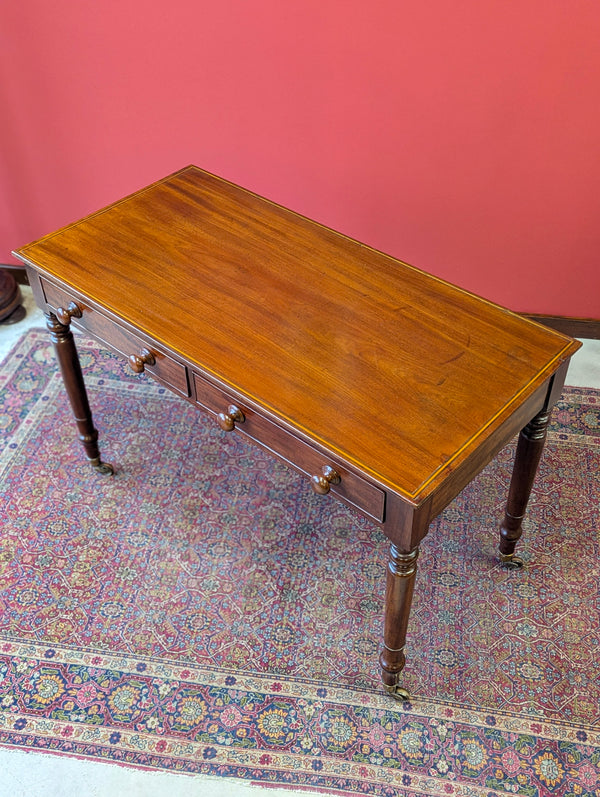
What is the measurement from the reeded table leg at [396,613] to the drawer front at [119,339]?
789 millimetres

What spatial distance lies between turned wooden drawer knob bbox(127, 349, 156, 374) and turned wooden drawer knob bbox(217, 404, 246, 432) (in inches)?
11.4

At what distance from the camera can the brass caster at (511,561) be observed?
3.00 m

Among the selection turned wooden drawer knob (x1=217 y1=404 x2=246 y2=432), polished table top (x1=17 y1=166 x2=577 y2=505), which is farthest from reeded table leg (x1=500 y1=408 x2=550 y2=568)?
turned wooden drawer knob (x1=217 y1=404 x2=246 y2=432)

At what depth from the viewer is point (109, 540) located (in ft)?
10.3

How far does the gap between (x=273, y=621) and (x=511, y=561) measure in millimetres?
853

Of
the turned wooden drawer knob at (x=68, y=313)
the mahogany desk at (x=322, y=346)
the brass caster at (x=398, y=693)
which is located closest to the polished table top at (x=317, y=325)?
the mahogany desk at (x=322, y=346)

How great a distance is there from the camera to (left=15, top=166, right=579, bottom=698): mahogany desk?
2.17 metres

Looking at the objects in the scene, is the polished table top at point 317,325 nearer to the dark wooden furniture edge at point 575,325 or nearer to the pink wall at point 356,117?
the pink wall at point 356,117

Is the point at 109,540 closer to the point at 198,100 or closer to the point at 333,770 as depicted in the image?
the point at 333,770

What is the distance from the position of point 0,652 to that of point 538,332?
1.97m

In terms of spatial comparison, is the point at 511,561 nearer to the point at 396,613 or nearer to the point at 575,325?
the point at 396,613

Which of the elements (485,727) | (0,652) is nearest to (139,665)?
(0,652)

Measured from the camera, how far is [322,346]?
95.1 inches

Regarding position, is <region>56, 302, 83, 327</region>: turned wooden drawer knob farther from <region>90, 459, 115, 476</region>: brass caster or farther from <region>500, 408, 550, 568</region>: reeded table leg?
<region>500, 408, 550, 568</region>: reeded table leg
